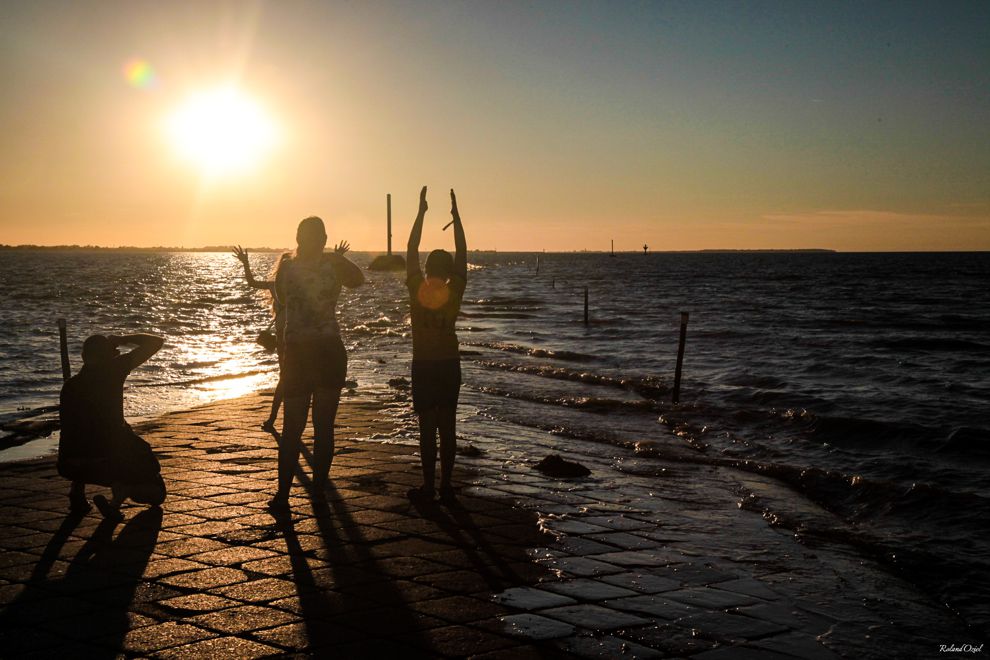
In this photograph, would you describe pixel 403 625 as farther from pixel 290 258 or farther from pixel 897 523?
pixel 897 523

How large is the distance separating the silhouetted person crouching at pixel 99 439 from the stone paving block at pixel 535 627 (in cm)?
334

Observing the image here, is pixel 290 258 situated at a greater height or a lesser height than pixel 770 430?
greater

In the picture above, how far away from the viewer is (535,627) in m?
4.44

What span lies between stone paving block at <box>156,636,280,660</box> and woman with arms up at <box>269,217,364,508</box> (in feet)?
7.92

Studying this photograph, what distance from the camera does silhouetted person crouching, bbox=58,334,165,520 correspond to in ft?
20.6

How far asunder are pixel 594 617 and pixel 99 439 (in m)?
3.99

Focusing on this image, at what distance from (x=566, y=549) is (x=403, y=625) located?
1.81 meters

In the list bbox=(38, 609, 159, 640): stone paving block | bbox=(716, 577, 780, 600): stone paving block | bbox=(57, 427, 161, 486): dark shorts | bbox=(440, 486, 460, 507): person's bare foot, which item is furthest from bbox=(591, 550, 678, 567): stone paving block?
bbox=(57, 427, 161, 486): dark shorts

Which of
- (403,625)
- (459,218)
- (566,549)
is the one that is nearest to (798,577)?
(566,549)

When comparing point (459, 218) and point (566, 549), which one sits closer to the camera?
point (566, 549)

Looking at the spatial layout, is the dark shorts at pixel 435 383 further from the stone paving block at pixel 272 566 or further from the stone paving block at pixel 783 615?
the stone paving block at pixel 783 615

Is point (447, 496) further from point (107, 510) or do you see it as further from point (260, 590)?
point (107, 510)

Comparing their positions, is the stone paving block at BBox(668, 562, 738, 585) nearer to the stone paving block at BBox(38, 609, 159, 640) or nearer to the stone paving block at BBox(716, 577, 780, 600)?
the stone paving block at BBox(716, 577, 780, 600)

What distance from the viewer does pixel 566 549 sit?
5926 millimetres
